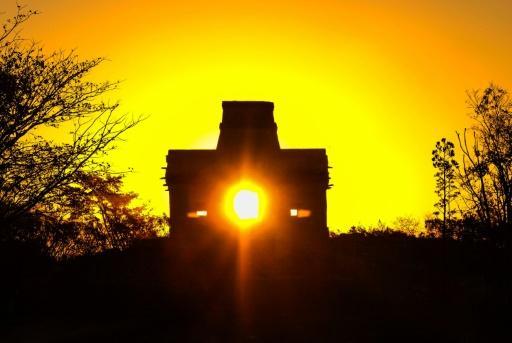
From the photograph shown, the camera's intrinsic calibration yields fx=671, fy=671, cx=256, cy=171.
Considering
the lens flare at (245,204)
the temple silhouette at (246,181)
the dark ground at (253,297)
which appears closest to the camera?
the dark ground at (253,297)

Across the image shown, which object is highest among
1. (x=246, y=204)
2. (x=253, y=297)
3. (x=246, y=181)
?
(x=246, y=181)

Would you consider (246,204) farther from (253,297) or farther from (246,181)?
(253,297)

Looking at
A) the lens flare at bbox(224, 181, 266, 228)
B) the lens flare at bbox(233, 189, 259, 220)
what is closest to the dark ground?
the lens flare at bbox(224, 181, 266, 228)

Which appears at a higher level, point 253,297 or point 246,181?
point 246,181

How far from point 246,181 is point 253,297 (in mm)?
15058

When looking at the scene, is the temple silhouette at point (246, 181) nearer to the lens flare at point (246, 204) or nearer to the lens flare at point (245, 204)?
the lens flare at point (245, 204)

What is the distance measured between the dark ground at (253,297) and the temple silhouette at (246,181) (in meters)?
7.37

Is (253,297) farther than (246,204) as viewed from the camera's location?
No

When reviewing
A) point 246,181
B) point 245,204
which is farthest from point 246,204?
point 246,181

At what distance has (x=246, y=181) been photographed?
33.4 meters

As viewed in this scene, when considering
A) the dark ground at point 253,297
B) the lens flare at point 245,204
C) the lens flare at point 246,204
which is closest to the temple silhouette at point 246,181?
the lens flare at point 245,204

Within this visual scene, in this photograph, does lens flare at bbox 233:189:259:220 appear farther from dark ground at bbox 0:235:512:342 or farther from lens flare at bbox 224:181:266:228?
dark ground at bbox 0:235:512:342

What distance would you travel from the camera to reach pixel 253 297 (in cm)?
1862

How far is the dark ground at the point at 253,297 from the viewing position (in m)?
15.8
